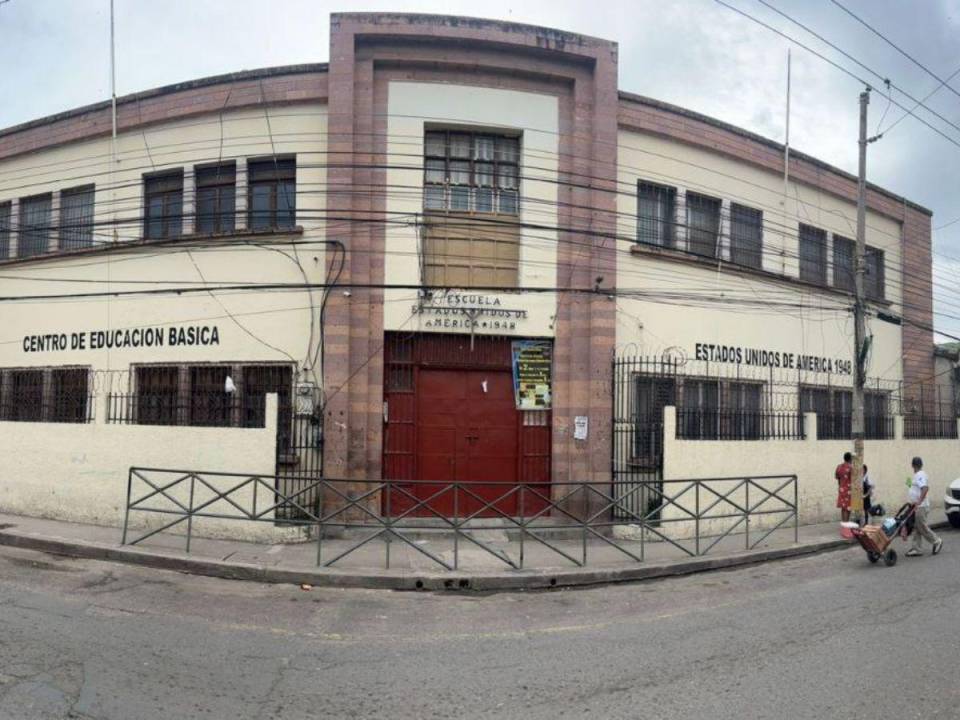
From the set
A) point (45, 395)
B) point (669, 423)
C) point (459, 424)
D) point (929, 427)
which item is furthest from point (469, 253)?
point (929, 427)

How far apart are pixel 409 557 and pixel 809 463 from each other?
26.2ft

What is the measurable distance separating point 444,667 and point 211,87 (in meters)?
11.0

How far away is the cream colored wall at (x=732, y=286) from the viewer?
492 inches

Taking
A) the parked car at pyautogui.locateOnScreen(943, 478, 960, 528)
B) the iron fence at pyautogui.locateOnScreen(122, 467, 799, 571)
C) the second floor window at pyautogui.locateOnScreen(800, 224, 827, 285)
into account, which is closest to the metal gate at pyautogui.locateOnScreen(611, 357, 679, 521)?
the iron fence at pyautogui.locateOnScreen(122, 467, 799, 571)

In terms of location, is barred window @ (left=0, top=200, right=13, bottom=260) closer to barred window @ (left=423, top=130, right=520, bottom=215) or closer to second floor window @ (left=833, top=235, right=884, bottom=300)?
barred window @ (left=423, top=130, right=520, bottom=215)

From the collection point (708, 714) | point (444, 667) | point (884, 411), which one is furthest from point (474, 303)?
point (884, 411)

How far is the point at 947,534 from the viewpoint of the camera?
12570mm

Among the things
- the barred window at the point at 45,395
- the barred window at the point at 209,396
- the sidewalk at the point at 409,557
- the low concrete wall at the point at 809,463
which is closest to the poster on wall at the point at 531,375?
the low concrete wall at the point at 809,463

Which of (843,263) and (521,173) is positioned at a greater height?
(521,173)

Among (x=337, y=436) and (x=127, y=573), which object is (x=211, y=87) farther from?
(x=127, y=573)

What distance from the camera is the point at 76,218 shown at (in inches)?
531

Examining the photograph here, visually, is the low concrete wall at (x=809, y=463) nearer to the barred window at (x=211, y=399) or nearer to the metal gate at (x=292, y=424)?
the metal gate at (x=292, y=424)

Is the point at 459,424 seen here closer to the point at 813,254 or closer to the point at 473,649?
the point at 473,649

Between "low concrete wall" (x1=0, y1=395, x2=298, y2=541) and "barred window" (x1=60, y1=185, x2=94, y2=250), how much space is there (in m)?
3.64
